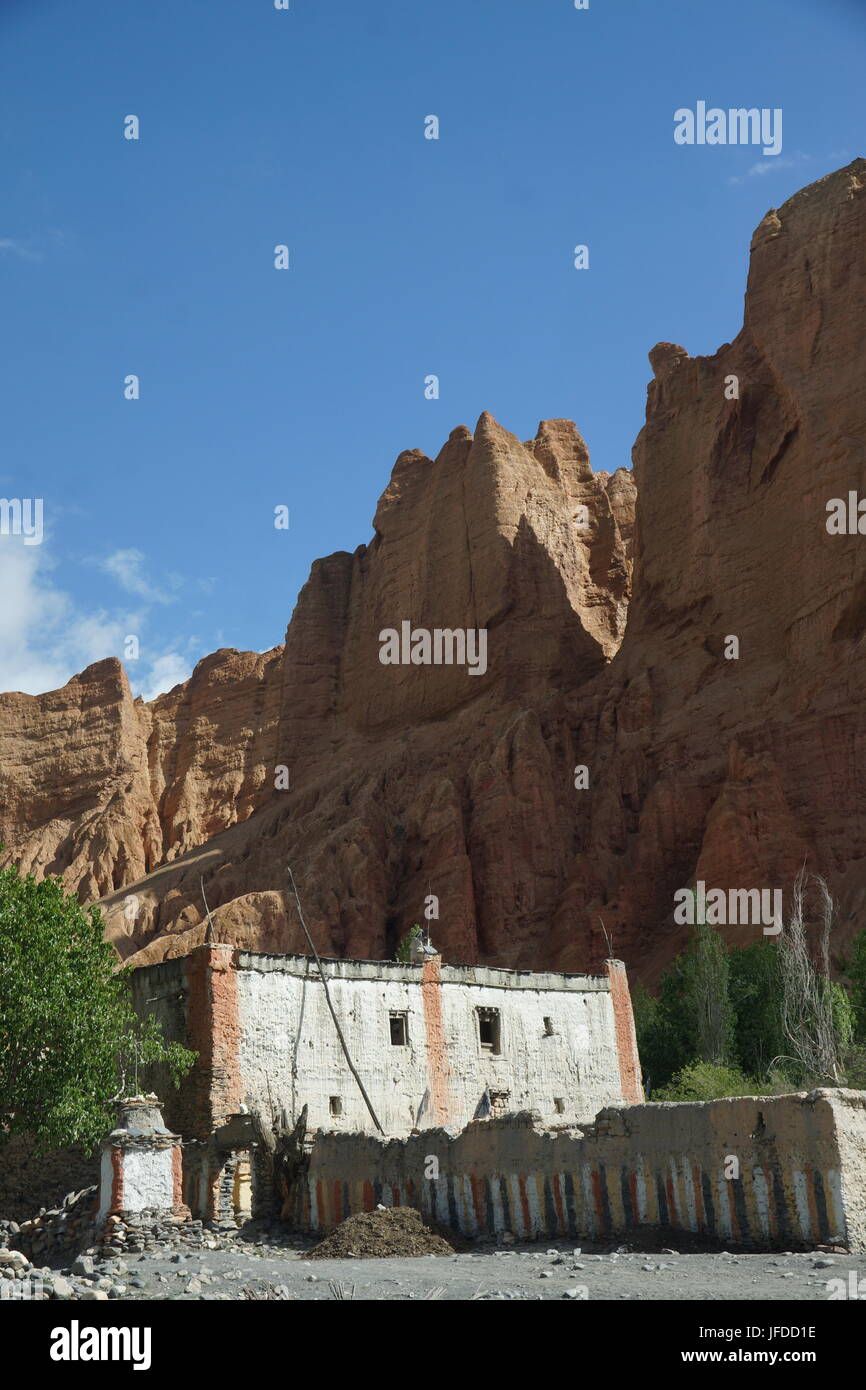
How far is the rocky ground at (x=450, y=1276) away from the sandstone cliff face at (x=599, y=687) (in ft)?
129

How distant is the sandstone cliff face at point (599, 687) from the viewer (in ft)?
219

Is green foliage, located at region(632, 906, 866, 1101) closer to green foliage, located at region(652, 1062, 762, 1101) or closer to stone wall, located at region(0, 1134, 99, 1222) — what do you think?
green foliage, located at region(652, 1062, 762, 1101)

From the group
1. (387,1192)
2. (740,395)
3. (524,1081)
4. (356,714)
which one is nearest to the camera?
(387,1192)

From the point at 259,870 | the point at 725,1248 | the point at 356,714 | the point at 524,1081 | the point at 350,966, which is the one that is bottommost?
the point at 725,1248

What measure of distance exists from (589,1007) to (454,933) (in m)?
33.1

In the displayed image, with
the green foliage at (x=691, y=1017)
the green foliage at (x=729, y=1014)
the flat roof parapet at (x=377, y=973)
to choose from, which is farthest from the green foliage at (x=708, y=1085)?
the green foliage at (x=691, y=1017)

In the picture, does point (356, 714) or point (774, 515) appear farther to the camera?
point (356, 714)

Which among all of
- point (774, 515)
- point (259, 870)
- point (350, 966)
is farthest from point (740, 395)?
point (350, 966)

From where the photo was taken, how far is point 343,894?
75250mm

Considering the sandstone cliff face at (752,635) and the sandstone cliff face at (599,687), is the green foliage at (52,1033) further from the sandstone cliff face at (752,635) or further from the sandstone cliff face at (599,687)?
the sandstone cliff face at (752,635)

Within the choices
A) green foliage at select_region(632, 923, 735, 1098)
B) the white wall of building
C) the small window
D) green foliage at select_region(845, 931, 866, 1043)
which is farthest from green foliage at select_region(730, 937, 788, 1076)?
the small window

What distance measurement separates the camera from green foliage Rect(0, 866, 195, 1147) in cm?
2745
